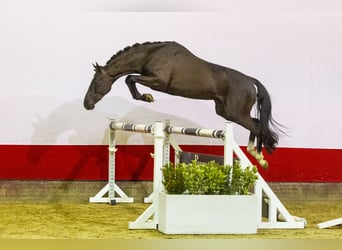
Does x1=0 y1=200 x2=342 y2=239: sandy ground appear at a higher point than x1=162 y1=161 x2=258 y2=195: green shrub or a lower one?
lower

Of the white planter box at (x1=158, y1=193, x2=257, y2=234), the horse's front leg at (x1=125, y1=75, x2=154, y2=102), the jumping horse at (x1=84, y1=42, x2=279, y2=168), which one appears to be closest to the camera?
the white planter box at (x1=158, y1=193, x2=257, y2=234)

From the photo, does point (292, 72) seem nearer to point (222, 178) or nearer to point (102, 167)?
point (102, 167)

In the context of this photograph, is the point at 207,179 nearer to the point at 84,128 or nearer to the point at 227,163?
the point at 227,163

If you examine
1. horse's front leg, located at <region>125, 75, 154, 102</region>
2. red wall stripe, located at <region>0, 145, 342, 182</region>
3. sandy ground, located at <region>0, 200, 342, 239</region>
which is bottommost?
sandy ground, located at <region>0, 200, 342, 239</region>

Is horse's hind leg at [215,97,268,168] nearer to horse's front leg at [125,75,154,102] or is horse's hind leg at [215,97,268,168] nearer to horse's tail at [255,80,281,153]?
horse's tail at [255,80,281,153]

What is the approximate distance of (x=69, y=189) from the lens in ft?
22.4

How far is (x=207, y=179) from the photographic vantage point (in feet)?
15.5

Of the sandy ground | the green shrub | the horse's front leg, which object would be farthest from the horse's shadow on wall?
the green shrub

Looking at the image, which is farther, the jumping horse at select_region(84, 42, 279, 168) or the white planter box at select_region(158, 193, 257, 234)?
the jumping horse at select_region(84, 42, 279, 168)

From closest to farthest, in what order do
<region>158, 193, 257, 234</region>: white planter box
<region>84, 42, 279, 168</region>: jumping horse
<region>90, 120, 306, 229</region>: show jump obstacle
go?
<region>158, 193, 257, 234</region>: white planter box, <region>90, 120, 306, 229</region>: show jump obstacle, <region>84, 42, 279, 168</region>: jumping horse

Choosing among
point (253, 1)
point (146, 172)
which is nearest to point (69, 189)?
point (146, 172)

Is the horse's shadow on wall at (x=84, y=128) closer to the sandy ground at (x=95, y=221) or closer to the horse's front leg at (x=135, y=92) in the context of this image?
the sandy ground at (x=95, y=221)

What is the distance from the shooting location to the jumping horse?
6.20 metres

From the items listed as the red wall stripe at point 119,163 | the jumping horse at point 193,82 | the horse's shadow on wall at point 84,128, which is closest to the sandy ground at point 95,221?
the red wall stripe at point 119,163
